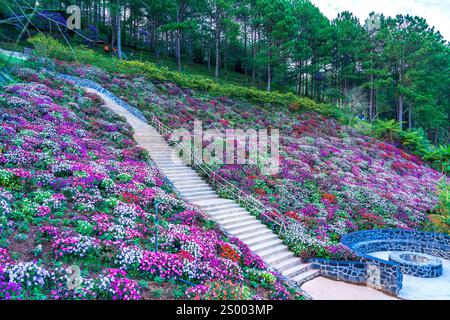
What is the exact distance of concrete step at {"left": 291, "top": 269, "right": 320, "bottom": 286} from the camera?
10398 mm

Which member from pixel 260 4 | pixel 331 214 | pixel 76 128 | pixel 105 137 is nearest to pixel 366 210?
pixel 331 214

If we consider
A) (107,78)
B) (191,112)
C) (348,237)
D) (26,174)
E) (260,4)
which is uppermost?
(260,4)

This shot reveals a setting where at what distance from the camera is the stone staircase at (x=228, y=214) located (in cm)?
1110

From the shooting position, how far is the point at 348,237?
13.5 meters

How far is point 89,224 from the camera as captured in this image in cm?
870

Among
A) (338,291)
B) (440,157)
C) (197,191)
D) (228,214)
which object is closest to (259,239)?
(228,214)

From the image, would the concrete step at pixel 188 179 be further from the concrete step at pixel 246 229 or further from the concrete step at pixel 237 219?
the concrete step at pixel 246 229

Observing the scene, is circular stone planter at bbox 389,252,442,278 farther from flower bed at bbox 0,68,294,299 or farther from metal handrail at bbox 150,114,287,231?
flower bed at bbox 0,68,294,299

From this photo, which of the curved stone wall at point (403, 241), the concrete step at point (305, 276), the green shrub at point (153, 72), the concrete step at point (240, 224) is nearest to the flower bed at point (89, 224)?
the concrete step at point (240, 224)

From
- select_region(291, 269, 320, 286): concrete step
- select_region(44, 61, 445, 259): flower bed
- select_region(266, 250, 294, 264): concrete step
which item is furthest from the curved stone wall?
select_region(266, 250, 294, 264): concrete step

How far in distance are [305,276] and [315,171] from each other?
10784mm

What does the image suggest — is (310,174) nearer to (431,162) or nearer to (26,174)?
(26,174)

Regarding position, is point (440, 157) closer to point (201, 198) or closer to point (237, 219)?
point (237, 219)

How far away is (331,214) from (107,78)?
20961 mm
